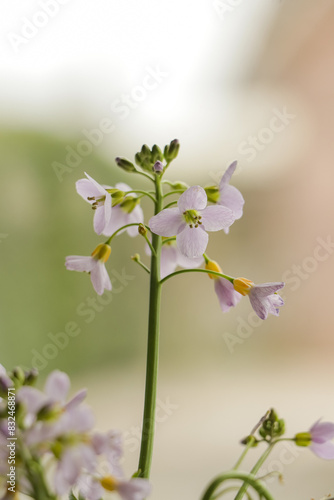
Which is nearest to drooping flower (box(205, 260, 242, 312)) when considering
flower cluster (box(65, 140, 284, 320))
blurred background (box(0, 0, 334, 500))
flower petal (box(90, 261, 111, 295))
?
flower cluster (box(65, 140, 284, 320))

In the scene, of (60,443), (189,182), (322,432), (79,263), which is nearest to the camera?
(60,443)

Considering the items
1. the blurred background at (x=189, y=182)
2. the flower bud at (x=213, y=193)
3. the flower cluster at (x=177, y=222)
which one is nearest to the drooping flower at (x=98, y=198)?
the flower cluster at (x=177, y=222)

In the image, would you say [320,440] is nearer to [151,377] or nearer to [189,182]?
[151,377]

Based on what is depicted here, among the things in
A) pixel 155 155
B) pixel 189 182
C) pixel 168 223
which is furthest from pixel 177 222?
pixel 189 182

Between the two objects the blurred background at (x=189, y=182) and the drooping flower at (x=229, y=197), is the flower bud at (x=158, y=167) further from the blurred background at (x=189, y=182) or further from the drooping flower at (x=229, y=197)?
the blurred background at (x=189, y=182)

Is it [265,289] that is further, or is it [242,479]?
[265,289]

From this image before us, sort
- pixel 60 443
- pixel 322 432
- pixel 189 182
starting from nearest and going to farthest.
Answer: pixel 60 443
pixel 322 432
pixel 189 182

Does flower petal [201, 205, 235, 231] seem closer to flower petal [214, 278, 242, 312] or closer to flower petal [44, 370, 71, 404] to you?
flower petal [214, 278, 242, 312]
